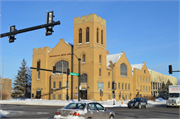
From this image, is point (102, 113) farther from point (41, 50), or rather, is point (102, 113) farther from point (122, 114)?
point (41, 50)

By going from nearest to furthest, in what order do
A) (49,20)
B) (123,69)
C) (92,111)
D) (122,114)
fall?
(92,111) < (49,20) < (122,114) < (123,69)

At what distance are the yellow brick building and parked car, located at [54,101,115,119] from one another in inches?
1445

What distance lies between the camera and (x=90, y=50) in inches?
2106

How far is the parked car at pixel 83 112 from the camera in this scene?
432 inches

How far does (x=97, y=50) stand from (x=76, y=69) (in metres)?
7.51

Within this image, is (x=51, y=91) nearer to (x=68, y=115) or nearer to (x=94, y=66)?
(x=94, y=66)

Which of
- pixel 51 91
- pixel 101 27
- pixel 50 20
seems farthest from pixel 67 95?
pixel 50 20

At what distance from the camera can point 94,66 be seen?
172 feet

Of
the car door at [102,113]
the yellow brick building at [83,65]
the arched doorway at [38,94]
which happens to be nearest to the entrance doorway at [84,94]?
the yellow brick building at [83,65]

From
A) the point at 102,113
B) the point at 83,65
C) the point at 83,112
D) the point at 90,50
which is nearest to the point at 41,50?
the point at 83,65

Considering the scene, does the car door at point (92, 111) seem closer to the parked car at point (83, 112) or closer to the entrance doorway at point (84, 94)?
the parked car at point (83, 112)

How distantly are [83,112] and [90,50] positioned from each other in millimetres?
42682

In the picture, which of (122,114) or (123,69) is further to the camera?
(123,69)

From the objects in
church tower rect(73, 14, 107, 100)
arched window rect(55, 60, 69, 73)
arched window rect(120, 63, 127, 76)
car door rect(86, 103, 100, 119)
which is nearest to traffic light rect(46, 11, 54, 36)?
car door rect(86, 103, 100, 119)
